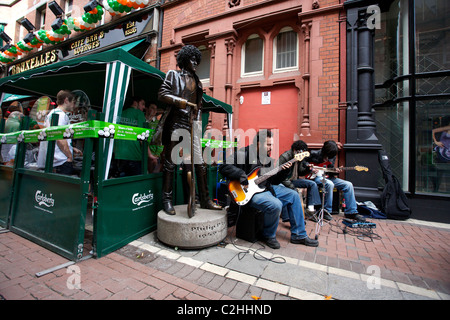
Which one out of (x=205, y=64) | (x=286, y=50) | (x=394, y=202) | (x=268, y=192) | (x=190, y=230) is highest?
(x=205, y=64)

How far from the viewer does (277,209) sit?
296 cm

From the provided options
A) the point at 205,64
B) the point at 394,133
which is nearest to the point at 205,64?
the point at 205,64

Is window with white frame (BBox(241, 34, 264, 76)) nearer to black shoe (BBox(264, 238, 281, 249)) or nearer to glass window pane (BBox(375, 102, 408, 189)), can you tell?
glass window pane (BBox(375, 102, 408, 189))

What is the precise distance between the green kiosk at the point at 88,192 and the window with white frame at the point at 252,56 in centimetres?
412

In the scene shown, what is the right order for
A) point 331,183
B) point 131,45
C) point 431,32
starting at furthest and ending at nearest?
point 131,45
point 431,32
point 331,183

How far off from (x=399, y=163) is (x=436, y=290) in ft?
13.1

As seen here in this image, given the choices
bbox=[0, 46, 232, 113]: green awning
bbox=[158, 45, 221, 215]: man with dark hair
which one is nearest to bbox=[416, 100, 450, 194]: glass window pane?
bbox=[0, 46, 232, 113]: green awning

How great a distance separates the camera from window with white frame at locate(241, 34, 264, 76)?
6.98 metres

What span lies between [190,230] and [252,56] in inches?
249

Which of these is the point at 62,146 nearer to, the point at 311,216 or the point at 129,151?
the point at 129,151

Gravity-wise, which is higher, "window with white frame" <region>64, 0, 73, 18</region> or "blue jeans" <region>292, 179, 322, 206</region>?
"window with white frame" <region>64, 0, 73, 18</region>

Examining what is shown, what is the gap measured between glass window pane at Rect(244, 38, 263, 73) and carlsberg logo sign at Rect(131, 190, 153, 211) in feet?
18.2

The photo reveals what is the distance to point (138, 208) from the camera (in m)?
3.09
